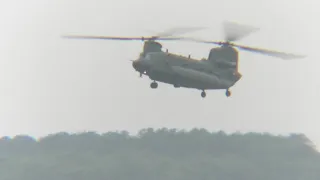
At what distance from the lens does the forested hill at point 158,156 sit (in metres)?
103

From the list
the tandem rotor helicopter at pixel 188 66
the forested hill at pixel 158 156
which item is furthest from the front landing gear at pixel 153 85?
the forested hill at pixel 158 156

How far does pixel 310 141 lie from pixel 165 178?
14713mm

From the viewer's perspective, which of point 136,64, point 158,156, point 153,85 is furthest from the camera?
point 158,156

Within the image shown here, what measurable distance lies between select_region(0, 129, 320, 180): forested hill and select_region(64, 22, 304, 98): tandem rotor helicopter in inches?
1422

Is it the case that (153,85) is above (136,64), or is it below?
below

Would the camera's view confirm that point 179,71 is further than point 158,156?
No

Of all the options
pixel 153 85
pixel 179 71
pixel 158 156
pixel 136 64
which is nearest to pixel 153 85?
pixel 153 85

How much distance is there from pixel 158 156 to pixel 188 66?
1732 inches

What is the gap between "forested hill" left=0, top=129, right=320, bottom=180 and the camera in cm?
10344

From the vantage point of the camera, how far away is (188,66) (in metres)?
63.7

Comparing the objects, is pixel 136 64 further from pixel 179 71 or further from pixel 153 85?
pixel 179 71

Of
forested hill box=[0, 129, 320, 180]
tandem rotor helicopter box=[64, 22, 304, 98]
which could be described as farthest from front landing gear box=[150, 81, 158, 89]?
forested hill box=[0, 129, 320, 180]

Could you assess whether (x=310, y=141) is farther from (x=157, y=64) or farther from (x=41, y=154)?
(x=157, y=64)

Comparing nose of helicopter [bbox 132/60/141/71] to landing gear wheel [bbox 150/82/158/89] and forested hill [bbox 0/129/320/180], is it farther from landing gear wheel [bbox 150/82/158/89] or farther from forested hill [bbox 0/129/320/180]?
forested hill [bbox 0/129/320/180]
